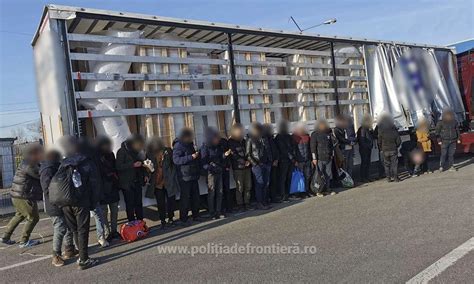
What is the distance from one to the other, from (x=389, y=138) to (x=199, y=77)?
467 centimetres

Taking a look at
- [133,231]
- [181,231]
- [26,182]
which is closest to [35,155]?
[26,182]

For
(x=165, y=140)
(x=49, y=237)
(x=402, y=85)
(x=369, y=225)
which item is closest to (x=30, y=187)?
(x=49, y=237)

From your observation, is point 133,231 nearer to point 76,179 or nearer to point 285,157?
point 76,179

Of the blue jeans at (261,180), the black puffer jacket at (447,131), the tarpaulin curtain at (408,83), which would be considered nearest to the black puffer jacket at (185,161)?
the blue jeans at (261,180)

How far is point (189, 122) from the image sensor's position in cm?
755

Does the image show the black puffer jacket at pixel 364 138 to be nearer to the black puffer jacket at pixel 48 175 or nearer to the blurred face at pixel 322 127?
the blurred face at pixel 322 127

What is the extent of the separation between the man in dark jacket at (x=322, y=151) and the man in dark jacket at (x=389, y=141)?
1337 millimetres

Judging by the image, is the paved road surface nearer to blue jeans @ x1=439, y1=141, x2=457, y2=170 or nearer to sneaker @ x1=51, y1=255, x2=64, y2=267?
sneaker @ x1=51, y1=255, x2=64, y2=267

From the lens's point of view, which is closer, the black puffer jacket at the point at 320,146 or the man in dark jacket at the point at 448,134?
the black puffer jacket at the point at 320,146

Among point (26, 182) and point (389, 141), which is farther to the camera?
point (389, 141)

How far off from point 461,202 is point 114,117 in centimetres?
575

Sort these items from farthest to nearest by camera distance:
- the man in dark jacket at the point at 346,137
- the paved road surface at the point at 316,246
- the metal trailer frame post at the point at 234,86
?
the man in dark jacket at the point at 346,137, the metal trailer frame post at the point at 234,86, the paved road surface at the point at 316,246

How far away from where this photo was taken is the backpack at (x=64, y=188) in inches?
209

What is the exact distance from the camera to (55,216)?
5.69 meters
